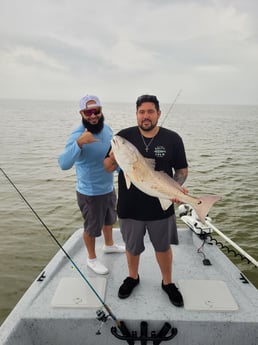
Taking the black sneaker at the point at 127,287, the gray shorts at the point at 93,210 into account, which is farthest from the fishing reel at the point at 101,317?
the gray shorts at the point at 93,210

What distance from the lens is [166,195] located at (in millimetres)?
3193

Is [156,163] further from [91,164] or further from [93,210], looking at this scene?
[93,210]

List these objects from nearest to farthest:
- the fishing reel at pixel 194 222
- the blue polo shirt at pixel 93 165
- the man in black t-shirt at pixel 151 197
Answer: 1. the man in black t-shirt at pixel 151 197
2. the blue polo shirt at pixel 93 165
3. the fishing reel at pixel 194 222

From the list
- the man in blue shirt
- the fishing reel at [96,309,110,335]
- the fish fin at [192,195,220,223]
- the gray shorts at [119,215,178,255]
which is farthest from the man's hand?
the fishing reel at [96,309,110,335]

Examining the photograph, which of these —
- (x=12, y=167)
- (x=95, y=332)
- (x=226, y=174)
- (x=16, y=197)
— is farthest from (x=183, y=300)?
(x=12, y=167)

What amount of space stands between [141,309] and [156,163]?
1.73 meters

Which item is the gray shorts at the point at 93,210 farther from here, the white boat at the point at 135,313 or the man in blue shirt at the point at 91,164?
the white boat at the point at 135,313

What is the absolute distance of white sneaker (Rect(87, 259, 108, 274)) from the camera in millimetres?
4332

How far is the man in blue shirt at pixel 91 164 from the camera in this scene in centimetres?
376

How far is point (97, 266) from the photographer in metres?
4.40

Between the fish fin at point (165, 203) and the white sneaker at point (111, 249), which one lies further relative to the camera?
the white sneaker at point (111, 249)

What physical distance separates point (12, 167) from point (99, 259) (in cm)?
1310

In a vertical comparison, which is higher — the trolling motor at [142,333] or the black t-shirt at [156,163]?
the black t-shirt at [156,163]

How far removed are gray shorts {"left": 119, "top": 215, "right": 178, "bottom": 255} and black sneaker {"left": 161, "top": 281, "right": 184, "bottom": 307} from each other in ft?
1.64
